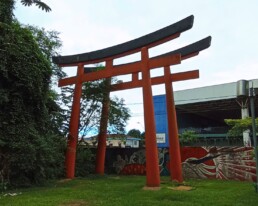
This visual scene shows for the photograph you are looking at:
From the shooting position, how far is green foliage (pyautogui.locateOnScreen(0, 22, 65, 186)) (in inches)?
539

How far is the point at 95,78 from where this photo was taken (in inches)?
675

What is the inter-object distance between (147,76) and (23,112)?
5280 mm

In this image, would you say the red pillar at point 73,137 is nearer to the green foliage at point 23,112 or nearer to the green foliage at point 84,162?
the green foliage at point 84,162

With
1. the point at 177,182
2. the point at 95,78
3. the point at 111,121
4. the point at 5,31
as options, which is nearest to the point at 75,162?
the point at 111,121

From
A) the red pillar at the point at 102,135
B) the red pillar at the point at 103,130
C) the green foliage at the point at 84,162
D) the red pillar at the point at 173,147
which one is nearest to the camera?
the red pillar at the point at 173,147

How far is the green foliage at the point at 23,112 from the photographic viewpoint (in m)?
13.7

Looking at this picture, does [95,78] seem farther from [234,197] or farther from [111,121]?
[234,197]

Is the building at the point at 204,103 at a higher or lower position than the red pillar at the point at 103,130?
higher

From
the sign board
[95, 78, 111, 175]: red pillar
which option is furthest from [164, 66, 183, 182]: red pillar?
the sign board

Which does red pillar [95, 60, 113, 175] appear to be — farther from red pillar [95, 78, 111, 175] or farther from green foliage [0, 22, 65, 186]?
green foliage [0, 22, 65, 186]

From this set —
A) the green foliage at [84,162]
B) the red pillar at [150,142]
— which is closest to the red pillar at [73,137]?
the green foliage at [84,162]

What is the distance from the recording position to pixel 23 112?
14609 millimetres

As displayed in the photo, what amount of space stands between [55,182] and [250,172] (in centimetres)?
903

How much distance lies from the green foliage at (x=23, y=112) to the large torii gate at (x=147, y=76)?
7.45ft
